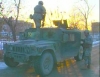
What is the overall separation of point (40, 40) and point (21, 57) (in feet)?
5.76

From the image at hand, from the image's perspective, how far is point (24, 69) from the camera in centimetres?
1123

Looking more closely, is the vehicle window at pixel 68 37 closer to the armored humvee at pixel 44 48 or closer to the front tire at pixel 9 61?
the armored humvee at pixel 44 48

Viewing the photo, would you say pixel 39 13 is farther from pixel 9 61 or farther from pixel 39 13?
pixel 9 61

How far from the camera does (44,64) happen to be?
10.1 meters

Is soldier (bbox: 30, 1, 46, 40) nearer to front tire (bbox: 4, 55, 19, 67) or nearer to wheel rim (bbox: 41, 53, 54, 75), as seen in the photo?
front tire (bbox: 4, 55, 19, 67)

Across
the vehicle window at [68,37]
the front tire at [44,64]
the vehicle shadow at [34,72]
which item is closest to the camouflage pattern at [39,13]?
the vehicle window at [68,37]

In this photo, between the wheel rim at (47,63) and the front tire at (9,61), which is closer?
the wheel rim at (47,63)

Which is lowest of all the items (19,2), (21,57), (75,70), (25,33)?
(75,70)

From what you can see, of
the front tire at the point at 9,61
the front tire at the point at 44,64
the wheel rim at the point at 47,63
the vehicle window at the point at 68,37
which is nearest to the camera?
the front tire at the point at 44,64

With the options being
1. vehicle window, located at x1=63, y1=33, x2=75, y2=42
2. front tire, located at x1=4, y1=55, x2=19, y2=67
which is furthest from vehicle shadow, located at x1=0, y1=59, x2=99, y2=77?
vehicle window, located at x1=63, y1=33, x2=75, y2=42

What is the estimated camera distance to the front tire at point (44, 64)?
9703mm

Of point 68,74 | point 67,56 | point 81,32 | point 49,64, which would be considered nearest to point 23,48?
point 49,64

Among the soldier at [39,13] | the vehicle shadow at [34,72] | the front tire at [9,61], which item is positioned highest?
the soldier at [39,13]

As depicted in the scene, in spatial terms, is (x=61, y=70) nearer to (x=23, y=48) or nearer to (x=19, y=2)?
(x=23, y=48)
